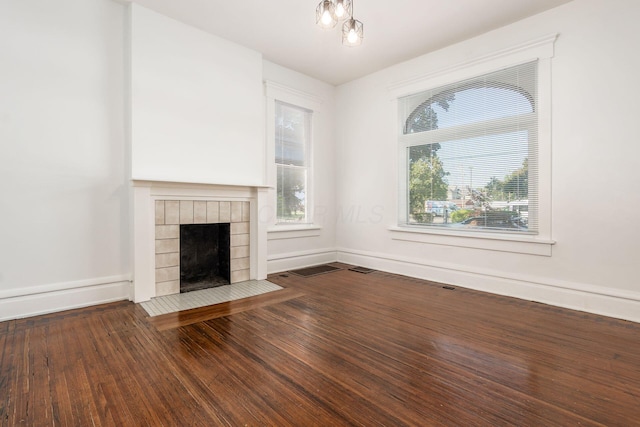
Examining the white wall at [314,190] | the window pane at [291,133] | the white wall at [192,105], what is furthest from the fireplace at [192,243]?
the window pane at [291,133]

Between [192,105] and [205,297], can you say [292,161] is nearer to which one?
[192,105]

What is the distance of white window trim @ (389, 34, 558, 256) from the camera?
314cm

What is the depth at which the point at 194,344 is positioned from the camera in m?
2.21

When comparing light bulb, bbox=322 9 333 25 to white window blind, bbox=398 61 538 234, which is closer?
light bulb, bbox=322 9 333 25

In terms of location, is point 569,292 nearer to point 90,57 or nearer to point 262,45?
point 262,45

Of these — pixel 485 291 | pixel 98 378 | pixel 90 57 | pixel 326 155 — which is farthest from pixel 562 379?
pixel 90 57

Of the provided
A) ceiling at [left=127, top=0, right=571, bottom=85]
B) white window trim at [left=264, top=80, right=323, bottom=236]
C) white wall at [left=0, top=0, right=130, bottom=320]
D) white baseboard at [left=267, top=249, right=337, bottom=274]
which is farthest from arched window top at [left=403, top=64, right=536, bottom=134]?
white wall at [left=0, top=0, right=130, bottom=320]

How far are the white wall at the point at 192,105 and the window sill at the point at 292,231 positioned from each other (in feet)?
2.44

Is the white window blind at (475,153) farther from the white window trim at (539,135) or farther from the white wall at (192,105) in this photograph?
the white wall at (192,105)

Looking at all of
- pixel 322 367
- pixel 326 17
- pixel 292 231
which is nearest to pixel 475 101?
pixel 326 17

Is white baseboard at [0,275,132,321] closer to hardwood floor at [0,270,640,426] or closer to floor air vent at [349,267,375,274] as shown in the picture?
hardwood floor at [0,270,640,426]

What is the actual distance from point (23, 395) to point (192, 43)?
3.43 metres

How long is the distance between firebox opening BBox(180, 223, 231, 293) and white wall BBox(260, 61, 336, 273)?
0.68 meters

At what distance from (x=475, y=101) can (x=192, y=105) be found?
10.8 ft
